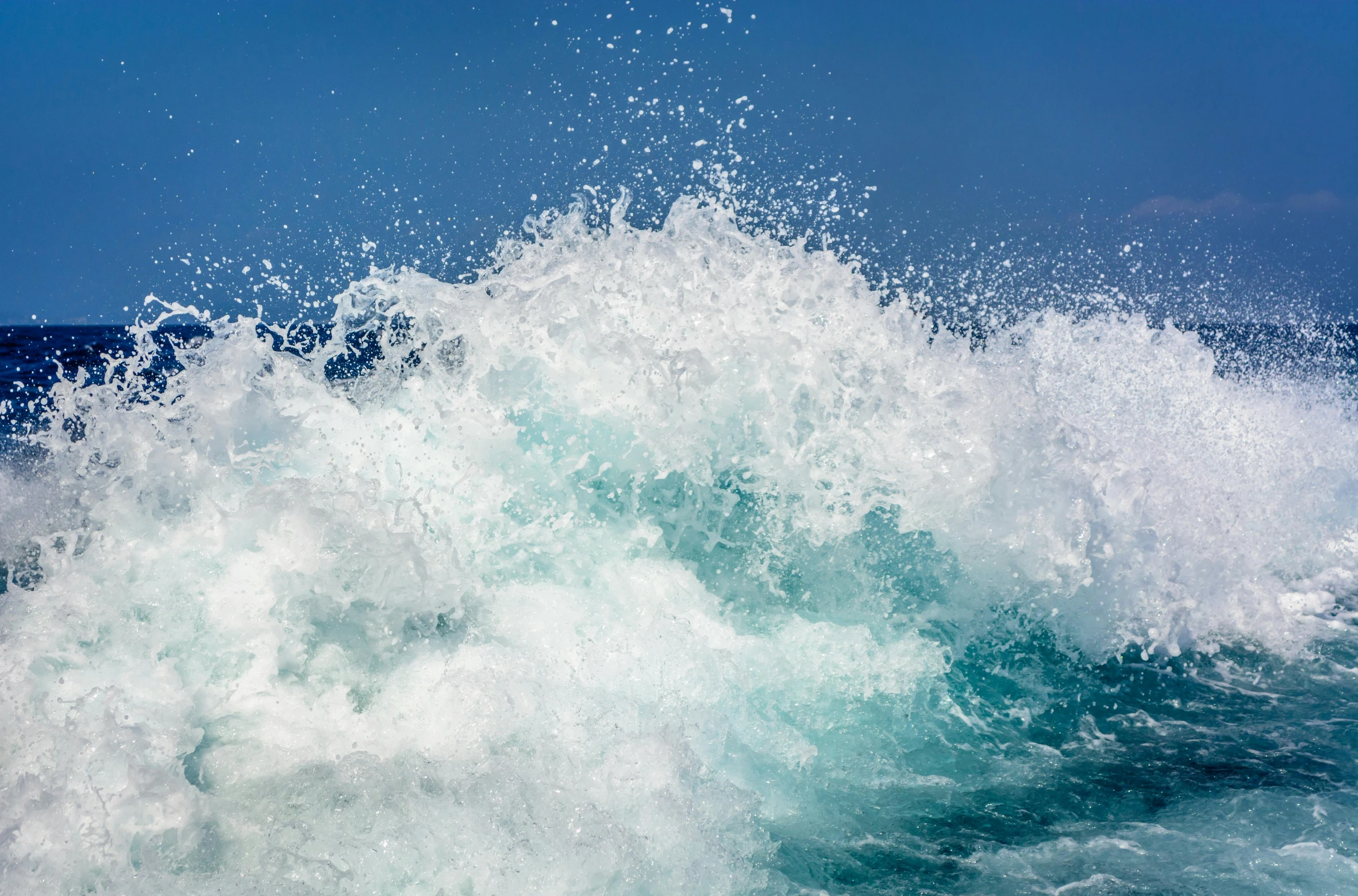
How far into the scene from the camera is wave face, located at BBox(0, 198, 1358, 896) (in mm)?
3064

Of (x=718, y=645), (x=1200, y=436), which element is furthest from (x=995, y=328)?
(x=718, y=645)

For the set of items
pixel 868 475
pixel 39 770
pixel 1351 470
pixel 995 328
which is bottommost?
pixel 39 770

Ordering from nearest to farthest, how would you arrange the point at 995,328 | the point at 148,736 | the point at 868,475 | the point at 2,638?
the point at 148,736 < the point at 2,638 < the point at 868,475 < the point at 995,328

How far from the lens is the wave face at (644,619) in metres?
3.06

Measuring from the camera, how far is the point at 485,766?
3213mm

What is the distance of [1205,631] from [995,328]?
3.74 meters

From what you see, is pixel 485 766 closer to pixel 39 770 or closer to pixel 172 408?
pixel 39 770

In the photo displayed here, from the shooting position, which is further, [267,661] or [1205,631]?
[1205,631]

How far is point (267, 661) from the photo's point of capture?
12.4ft

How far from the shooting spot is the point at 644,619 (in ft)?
14.3

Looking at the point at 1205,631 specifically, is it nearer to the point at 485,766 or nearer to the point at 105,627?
the point at 485,766

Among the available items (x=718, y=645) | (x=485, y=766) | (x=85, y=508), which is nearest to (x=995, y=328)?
(x=718, y=645)

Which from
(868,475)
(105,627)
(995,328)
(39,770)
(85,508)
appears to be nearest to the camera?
(39,770)

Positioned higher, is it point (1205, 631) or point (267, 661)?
point (1205, 631)
